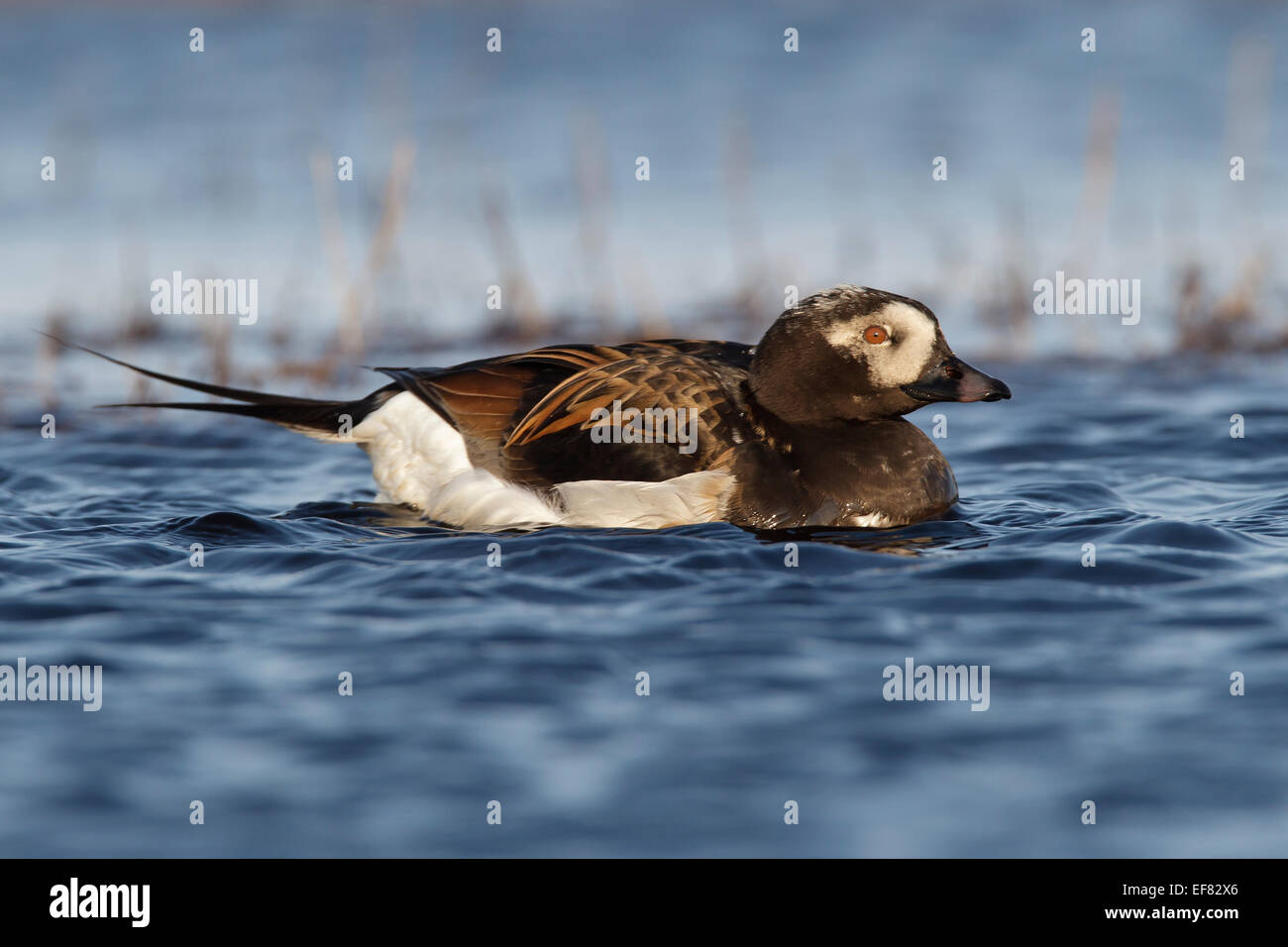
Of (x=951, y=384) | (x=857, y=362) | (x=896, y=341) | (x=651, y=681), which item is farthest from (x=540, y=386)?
(x=651, y=681)

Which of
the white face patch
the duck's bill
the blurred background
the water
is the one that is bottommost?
the water

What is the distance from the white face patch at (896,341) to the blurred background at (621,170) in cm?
437

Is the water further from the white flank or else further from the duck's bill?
the duck's bill

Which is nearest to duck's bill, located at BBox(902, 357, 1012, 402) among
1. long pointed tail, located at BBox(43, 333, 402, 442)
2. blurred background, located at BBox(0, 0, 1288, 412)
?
long pointed tail, located at BBox(43, 333, 402, 442)

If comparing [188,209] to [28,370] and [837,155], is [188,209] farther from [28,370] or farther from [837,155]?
[837,155]

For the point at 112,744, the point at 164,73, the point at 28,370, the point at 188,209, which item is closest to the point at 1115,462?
the point at 112,744

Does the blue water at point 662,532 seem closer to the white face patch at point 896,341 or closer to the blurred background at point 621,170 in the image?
the blurred background at point 621,170

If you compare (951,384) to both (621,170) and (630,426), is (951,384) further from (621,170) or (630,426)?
(621,170)

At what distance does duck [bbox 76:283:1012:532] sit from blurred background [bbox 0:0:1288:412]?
3513 mm

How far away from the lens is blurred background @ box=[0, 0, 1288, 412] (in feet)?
38.0

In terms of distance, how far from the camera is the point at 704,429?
638 centimetres

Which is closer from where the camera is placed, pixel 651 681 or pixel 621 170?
pixel 651 681

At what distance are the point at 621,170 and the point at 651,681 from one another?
37.2ft
